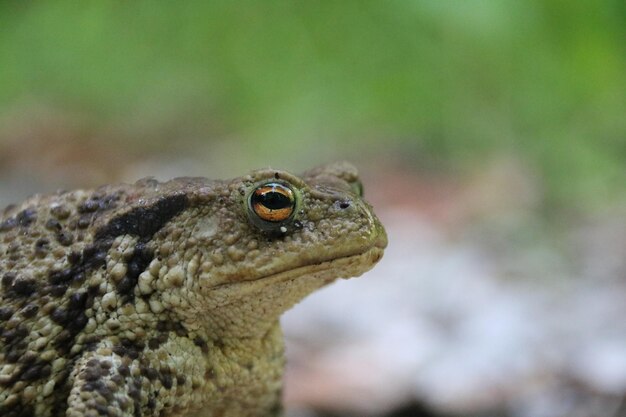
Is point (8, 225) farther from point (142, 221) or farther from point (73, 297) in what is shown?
point (142, 221)

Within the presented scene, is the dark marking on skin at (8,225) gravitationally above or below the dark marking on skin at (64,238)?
above

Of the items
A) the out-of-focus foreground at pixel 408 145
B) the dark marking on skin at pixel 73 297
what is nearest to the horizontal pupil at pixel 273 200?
the dark marking on skin at pixel 73 297

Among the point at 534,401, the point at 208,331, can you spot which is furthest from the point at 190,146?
the point at 208,331

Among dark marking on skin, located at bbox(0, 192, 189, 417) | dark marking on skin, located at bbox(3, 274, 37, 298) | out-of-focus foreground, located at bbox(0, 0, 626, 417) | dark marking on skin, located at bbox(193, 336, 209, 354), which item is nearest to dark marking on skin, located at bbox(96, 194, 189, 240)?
dark marking on skin, located at bbox(0, 192, 189, 417)

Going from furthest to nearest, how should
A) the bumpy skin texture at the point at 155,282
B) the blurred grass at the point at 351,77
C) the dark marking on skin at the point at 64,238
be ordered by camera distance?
the blurred grass at the point at 351,77 → the dark marking on skin at the point at 64,238 → the bumpy skin texture at the point at 155,282

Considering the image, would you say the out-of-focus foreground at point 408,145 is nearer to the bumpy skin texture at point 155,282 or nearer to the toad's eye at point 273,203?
the bumpy skin texture at point 155,282

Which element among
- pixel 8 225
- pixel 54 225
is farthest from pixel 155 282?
pixel 8 225
